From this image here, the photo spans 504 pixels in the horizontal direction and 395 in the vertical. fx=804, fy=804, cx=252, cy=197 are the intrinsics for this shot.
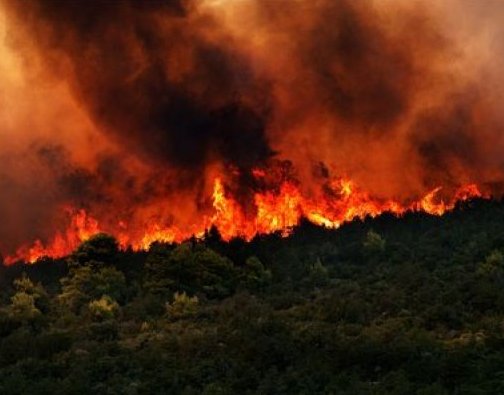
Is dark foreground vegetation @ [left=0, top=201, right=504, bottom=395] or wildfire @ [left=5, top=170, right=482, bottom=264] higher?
wildfire @ [left=5, top=170, right=482, bottom=264]

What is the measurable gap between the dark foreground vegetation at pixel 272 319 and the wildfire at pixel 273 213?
28.2 ft

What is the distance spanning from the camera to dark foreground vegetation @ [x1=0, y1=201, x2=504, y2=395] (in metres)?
23.7

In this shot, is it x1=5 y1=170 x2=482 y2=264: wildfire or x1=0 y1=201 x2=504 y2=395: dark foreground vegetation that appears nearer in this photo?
x1=0 y1=201 x2=504 y2=395: dark foreground vegetation

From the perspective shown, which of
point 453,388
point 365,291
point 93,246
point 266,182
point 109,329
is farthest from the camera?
point 266,182

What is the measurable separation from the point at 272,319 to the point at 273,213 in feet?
128

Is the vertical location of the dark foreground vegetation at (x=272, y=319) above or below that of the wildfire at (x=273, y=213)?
below

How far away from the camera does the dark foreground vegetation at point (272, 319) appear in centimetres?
2372

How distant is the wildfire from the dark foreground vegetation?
8.59 m

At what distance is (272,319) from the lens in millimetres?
29547

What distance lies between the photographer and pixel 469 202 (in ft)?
214

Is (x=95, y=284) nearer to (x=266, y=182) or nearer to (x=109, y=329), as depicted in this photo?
(x=109, y=329)

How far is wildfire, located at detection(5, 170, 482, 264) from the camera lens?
66.0 metres

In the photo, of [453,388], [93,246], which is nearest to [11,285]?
[93,246]

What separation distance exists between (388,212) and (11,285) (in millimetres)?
29951
